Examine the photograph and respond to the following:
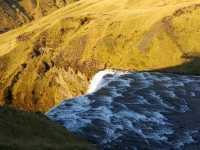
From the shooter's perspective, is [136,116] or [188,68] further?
[188,68]

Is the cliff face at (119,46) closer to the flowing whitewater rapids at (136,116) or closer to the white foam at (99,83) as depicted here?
the white foam at (99,83)

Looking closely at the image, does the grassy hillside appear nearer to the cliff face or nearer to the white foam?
the white foam

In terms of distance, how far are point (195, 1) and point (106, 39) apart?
116 feet

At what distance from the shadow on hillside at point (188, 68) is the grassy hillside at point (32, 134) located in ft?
256

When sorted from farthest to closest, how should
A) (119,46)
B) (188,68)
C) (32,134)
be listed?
(119,46)
(188,68)
(32,134)

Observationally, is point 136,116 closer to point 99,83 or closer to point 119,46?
point 99,83

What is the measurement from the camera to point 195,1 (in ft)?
577

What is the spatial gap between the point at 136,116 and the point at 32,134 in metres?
24.9

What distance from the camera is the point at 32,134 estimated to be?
164 ft

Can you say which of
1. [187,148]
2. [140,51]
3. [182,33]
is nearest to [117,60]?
[140,51]

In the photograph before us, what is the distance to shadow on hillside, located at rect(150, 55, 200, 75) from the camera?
130 m

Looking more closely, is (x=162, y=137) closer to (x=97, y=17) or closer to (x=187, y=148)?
(x=187, y=148)

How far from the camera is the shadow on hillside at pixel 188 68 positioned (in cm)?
12977

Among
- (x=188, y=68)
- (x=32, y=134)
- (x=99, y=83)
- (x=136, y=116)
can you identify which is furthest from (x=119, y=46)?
(x=32, y=134)
